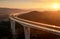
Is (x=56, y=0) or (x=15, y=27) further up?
(x=56, y=0)

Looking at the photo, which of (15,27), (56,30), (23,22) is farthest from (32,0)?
(56,30)

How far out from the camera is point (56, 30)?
129 inches

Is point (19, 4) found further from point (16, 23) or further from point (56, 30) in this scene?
point (56, 30)

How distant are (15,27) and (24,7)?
3.48 metres

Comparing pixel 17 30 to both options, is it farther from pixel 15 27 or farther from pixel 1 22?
pixel 1 22

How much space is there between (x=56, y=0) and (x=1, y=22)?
8.23ft

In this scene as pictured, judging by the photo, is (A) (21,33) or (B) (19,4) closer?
(A) (21,33)

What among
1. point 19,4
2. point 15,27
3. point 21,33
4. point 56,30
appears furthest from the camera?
point 19,4

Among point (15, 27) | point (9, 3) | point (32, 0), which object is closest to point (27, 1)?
point (32, 0)

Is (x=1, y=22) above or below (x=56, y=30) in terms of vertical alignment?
below

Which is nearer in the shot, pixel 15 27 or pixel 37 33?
pixel 37 33

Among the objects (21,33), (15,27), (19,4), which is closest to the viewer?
(21,33)

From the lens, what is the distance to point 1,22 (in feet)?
20.5

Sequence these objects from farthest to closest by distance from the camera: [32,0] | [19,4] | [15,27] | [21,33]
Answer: [19,4]
[32,0]
[15,27]
[21,33]
